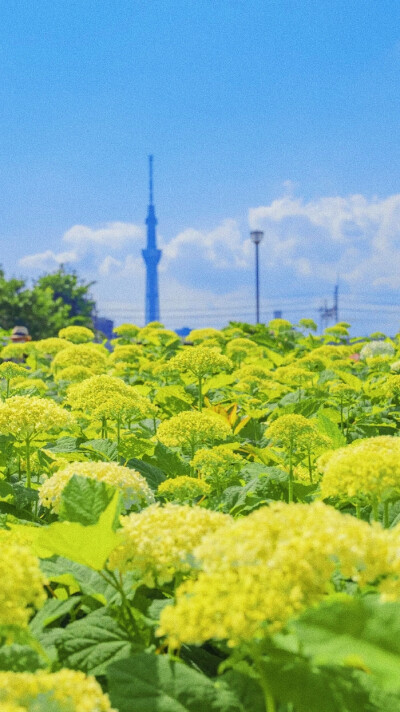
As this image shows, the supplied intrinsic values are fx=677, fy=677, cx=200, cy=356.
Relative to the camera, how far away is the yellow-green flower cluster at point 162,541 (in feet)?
4.84

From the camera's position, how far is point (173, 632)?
1129mm

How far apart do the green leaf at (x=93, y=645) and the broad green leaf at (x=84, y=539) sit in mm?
163

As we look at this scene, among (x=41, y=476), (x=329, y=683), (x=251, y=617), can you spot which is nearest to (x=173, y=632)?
(x=251, y=617)

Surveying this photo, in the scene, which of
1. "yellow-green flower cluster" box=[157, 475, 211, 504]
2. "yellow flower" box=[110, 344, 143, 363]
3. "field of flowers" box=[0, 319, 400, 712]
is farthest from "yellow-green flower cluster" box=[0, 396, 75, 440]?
"yellow flower" box=[110, 344, 143, 363]

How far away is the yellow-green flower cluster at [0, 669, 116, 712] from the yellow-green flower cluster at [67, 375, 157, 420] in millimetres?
2222

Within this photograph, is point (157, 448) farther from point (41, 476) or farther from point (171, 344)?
point (171, 344)

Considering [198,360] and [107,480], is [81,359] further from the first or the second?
[107,480]

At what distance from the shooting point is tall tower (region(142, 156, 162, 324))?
165 meters

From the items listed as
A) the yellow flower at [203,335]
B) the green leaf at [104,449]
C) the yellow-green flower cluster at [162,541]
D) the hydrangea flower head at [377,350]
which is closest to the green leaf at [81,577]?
the yellow-green flower cluster at [162,541]

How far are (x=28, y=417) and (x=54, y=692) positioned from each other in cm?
184

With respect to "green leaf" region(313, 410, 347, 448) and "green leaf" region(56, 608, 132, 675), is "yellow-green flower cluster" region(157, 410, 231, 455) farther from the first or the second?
"green leaf" region(56, 608, 132, 675)

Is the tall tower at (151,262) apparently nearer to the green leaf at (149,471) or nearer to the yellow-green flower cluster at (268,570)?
the green leaf at (149,471)

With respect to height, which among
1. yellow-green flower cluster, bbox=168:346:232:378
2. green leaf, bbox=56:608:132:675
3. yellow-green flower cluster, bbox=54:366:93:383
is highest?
yellow-green flower cluster, bbox=168:346:232:378

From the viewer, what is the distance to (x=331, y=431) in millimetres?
3473
